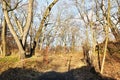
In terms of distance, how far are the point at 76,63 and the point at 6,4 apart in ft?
26.8

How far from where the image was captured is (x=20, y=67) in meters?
23.0

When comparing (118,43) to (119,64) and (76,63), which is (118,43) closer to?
(119,64)

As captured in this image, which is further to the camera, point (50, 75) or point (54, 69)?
point (54, 69)

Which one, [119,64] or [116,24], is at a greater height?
[116,24]

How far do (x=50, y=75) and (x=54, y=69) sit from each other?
1.60m

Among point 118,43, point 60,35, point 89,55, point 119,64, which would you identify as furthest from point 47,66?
point 60,35

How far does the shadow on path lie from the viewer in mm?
21016

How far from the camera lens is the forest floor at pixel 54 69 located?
844 inches

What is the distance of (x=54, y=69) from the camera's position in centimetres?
2314

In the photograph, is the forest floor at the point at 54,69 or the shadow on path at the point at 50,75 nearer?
the shadow on path at the point at 50,75

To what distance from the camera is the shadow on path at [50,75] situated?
21016 millimetres

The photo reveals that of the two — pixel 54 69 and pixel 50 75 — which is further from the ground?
pixel 54 69

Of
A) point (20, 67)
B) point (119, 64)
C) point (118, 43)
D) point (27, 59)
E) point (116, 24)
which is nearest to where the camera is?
point (20, 67)

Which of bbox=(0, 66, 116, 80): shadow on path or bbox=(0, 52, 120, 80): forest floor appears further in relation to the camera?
bbox=(0, 52, 120, 80): forest floor
